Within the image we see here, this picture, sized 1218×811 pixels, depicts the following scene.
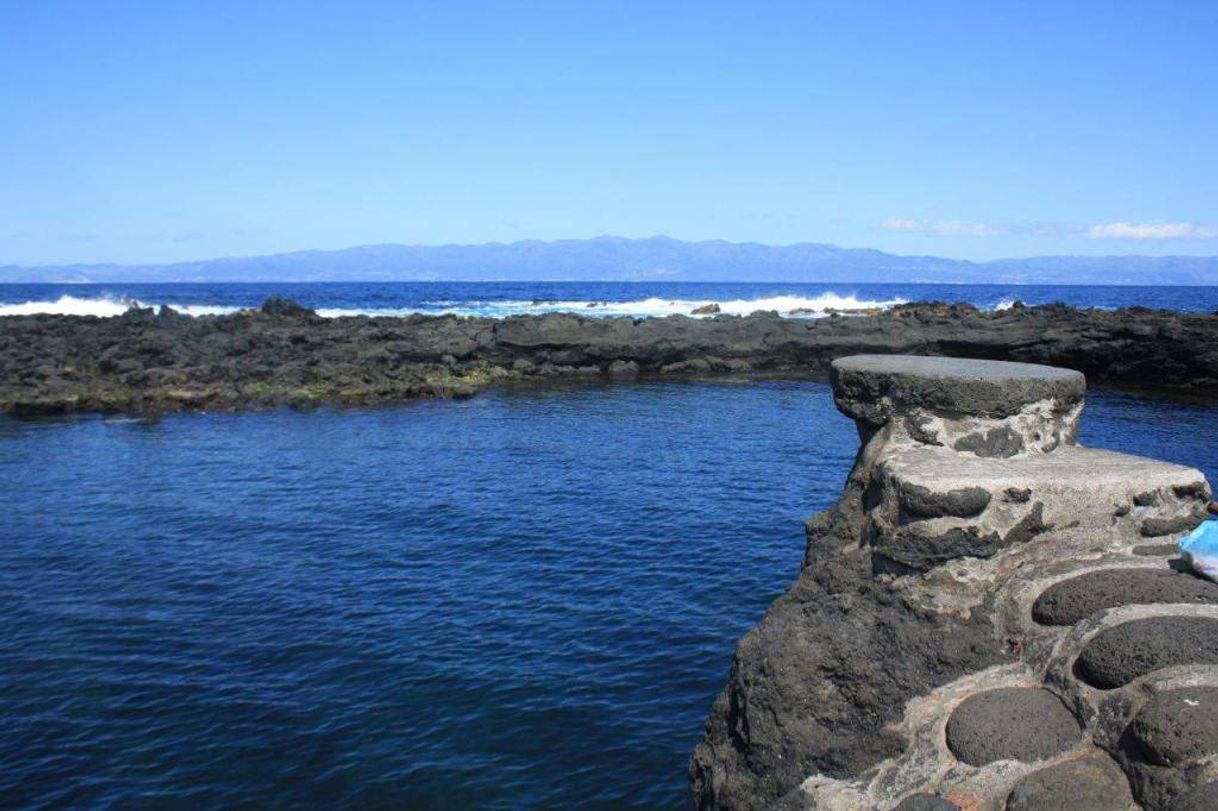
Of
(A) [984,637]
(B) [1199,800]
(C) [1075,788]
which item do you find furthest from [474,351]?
(B) [1199,800]

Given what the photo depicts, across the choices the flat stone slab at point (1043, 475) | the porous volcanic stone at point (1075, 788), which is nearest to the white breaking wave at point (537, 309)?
the flat stone slab at point (1043, 475)

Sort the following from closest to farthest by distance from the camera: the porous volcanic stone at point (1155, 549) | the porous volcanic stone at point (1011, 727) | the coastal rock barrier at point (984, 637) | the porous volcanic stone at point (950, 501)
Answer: the coastal rock barrier at point (984, 637) < the porous volcanic stone at point (1011, 727) < the porous volcanic stone at point (950, 501) < the porous volcanic stone at point (1155, 549)

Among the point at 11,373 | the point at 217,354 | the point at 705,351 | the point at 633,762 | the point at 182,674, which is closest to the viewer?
the point at 633,762

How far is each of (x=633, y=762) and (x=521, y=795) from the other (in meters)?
1.28

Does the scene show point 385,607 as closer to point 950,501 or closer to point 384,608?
point 384,608

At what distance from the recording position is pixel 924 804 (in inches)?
213

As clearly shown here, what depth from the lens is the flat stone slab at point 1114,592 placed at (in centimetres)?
600

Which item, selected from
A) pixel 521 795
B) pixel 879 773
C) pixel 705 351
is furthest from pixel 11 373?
pixel 879 773

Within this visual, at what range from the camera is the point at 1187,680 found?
5137 mm

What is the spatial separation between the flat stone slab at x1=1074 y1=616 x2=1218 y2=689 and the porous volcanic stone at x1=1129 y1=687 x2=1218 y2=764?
31cm

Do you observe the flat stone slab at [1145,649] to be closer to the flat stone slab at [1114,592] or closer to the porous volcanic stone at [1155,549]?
the flat stone slab at [1114,592]

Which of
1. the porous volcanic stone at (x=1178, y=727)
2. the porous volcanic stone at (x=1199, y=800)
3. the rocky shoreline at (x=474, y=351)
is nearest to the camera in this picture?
the porous volcanic stone at (x=1199, y=800)

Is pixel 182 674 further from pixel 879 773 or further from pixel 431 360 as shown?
pixel 431 360

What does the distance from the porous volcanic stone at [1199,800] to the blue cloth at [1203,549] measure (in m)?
2.05
